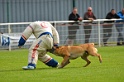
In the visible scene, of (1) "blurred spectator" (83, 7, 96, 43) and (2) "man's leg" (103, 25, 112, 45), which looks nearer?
(1) "blurred spectator" (83, 7, 96, 43)

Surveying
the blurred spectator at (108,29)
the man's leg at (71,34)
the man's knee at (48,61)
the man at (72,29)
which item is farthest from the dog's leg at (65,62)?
the blurred spectator at (108,29)

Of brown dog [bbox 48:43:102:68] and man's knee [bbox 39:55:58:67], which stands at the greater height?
brown dog [bbox 48:43:102:68]

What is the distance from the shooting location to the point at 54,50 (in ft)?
51.0

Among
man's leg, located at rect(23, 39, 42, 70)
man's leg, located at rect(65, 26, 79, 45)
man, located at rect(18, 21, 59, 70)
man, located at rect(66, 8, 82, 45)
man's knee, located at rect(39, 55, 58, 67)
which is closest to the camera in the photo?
man's leg, located at rect(23, 39, 42, 70)

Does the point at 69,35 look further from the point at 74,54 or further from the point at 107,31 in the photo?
the point at 74,54

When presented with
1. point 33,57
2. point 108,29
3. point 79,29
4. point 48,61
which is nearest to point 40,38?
point 33,57

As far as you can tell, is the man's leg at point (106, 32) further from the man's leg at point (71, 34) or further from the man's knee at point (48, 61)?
the man's knee at point (48, 61)

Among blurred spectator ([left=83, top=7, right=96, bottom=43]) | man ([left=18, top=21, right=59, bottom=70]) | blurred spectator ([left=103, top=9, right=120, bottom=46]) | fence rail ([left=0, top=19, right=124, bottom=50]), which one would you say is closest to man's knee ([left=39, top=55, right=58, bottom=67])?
man ([left=18, top=21, right=59, bottom=70])

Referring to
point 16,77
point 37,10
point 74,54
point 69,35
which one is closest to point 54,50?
point 74,54

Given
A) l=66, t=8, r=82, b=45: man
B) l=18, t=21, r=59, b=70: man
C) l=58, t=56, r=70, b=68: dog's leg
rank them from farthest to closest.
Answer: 1. l=66, t=8, r=82, b=45: man
2. l=58, t=56, r=70, b=68: dog's leg
3. l=18, t=21, r=59, b=70: man

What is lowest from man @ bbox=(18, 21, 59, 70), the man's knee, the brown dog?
the man's knee

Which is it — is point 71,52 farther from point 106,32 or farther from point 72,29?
point 106,32

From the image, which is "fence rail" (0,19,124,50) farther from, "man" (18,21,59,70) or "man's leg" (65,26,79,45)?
"man" (18,21,59,70)

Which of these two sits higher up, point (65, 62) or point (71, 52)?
point (71, 52)
